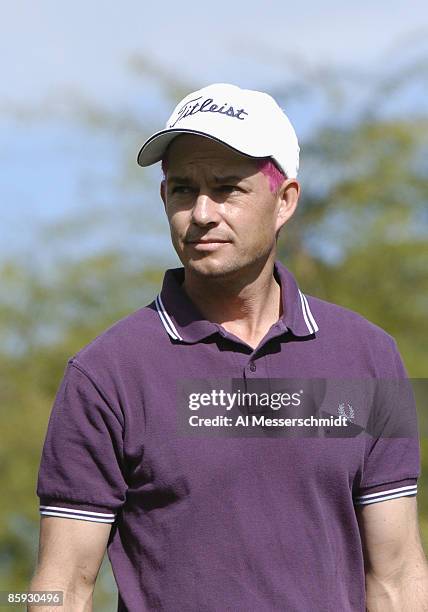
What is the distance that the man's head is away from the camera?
246 centimetres

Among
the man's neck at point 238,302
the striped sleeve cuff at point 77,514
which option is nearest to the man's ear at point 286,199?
the man's neck at point 238,302

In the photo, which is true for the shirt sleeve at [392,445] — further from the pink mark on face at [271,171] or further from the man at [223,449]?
the pink mark on face at [271,171]

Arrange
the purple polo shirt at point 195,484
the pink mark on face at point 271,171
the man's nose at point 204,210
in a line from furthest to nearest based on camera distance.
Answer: the pink mark on face at point 271,171
the man's nose at point 204,210
the purple polo shirt at point 195,484

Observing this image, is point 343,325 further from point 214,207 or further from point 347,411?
point 214,207

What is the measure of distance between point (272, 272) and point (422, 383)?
618 millimetres

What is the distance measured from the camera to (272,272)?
2666 mm

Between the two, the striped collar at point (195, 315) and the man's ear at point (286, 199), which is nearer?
the striped collar at point (195, 315)

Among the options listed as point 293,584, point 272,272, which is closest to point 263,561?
point 293,584

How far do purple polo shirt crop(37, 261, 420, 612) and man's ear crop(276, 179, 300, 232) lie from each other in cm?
28

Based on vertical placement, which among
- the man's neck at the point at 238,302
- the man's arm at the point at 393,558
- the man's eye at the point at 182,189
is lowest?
the man's arm at the point at 393,558

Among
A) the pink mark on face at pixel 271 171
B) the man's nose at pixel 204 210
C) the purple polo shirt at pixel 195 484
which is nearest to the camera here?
the purple polo shirt at pixel 195 484

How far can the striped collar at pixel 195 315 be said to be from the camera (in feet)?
8.14

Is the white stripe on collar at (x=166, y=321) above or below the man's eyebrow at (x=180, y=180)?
below

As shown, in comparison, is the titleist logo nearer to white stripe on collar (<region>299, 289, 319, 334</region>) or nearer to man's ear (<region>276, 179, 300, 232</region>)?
man's ear (<region>276, 179, 300, 232</region>)
